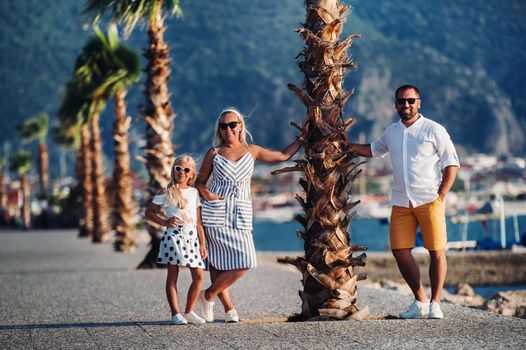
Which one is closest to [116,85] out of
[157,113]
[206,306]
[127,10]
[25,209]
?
[157,113]

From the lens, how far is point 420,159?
26.7 ft

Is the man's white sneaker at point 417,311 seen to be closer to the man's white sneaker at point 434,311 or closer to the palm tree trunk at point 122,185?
the man's white sneaker at point 434,311

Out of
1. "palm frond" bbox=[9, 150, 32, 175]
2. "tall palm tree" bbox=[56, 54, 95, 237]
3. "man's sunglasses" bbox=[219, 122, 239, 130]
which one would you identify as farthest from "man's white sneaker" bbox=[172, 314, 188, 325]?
"palm frond" bbox=[9, 150, 32, 175]

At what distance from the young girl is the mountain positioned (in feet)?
441

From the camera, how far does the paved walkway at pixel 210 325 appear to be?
7129 mm

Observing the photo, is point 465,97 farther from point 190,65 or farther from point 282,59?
point 190,65

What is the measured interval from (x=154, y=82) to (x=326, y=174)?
9.54m

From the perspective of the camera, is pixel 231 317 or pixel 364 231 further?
pixel 364 231

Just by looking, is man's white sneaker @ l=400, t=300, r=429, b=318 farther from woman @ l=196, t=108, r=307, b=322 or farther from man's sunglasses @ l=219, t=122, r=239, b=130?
man's sunglasses @ l=219, t=122, r=239, b=130

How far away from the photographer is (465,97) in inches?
6304

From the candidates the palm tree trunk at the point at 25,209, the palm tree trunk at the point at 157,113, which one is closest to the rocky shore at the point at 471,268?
the palm tree trunk at the point at 157,113

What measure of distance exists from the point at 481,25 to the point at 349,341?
14461 cm

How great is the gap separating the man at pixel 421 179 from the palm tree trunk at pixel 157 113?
977 cm

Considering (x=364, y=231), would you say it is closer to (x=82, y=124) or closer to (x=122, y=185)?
(x=122, y=185)
